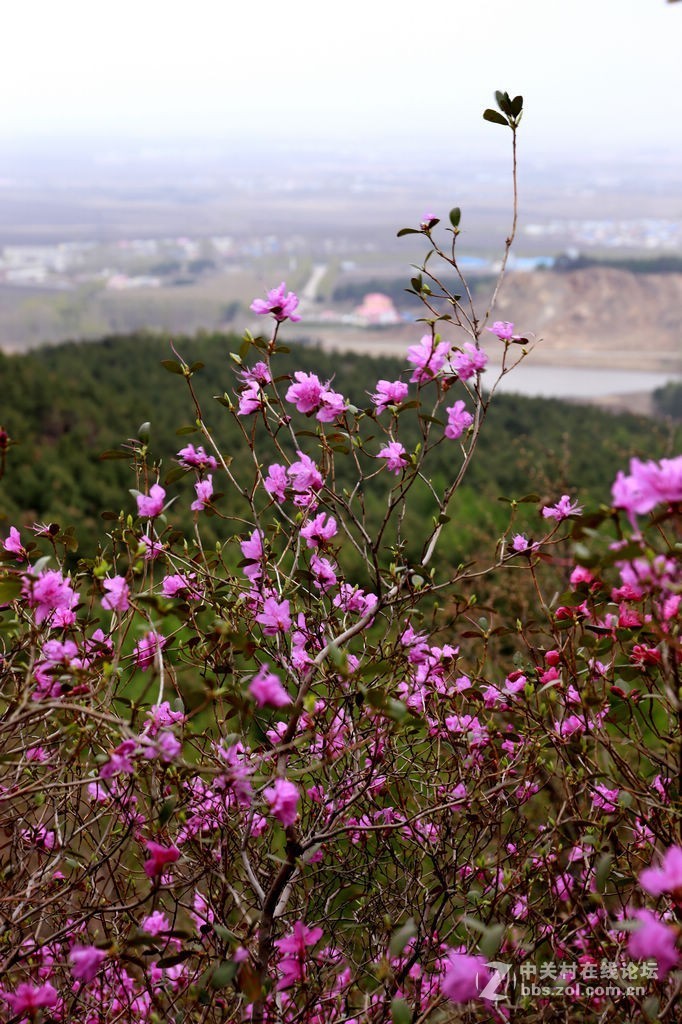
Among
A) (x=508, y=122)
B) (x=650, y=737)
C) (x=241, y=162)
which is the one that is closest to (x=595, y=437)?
(x=650, y=737)

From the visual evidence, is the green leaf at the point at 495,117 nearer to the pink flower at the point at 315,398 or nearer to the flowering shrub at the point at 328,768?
the flowering shrub at the point at 328,768

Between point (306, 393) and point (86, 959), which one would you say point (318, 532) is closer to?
point (306, 393)

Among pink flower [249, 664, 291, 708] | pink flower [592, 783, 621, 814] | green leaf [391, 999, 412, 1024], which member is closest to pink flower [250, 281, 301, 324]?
pink flower [249, 664, 291, 708]

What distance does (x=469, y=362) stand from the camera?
1.50 meters

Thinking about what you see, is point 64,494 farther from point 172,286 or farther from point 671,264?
point 671,264

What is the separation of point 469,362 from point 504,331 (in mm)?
142

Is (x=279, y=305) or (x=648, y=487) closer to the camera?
(x=648, y=487)

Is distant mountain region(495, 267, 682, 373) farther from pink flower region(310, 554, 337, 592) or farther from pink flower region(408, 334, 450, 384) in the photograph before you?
pink flower region(310, 554, 337, 592)

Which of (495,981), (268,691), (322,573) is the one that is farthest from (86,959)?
(322,573)

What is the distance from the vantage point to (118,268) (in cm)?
3581

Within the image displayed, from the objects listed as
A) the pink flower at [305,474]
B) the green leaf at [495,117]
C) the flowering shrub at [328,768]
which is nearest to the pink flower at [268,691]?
the flowering shrub at [328,768]

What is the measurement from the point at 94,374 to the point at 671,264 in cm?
2949

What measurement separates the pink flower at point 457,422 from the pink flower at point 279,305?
1.13 ft

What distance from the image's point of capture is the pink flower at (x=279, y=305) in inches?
59.1
